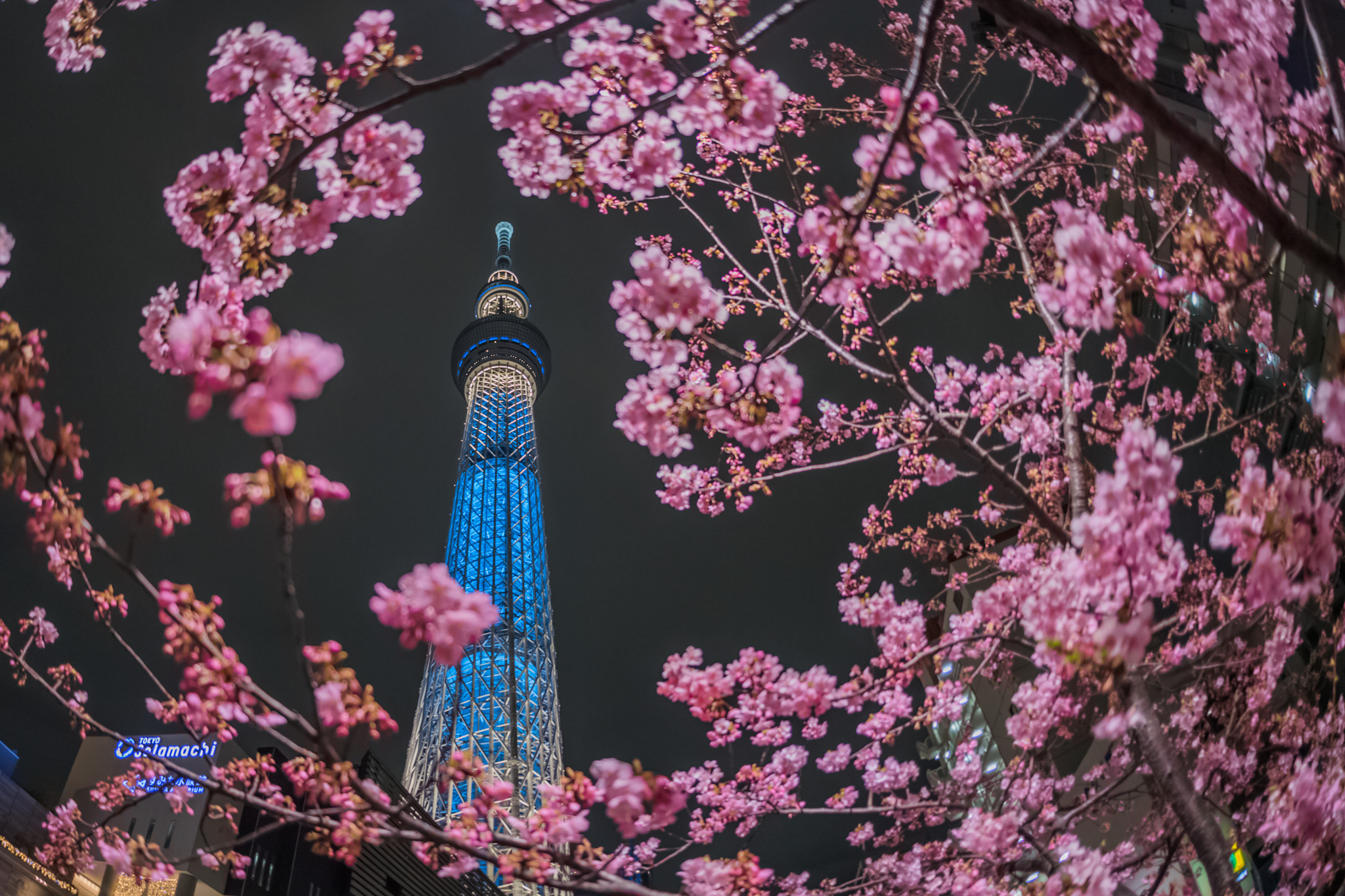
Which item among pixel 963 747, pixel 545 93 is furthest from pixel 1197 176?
pixel 545 93

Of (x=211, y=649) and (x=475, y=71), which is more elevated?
(x=475, y=71)

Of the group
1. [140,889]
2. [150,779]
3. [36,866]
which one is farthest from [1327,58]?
[140,889]

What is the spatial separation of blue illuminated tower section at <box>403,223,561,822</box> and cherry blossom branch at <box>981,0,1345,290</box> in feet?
85.7

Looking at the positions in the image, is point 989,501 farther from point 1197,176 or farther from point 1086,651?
point 1197,176

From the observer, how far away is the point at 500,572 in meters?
37.1

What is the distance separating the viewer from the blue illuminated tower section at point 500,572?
31.5 meters

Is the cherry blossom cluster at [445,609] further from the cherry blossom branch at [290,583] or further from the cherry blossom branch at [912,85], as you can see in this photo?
the cherry blossom branch at [912,85]

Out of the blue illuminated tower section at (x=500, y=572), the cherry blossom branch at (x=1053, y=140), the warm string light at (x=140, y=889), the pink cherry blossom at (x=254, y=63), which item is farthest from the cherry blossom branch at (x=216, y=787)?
the blue illuminated tower section at (x=500, y=572)

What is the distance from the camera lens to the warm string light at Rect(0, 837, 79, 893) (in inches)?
599

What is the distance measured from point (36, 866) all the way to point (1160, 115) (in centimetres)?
2095

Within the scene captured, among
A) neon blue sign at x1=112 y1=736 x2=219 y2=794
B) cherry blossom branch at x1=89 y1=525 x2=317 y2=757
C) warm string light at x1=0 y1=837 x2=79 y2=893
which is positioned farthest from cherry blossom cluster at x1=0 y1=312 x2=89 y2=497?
warm string light at x1=0 y1=837 x2=79 y2=893

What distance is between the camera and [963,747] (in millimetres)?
6816

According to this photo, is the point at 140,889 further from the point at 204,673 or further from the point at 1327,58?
the point at 1327,58

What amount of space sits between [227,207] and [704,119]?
2.43 meters
